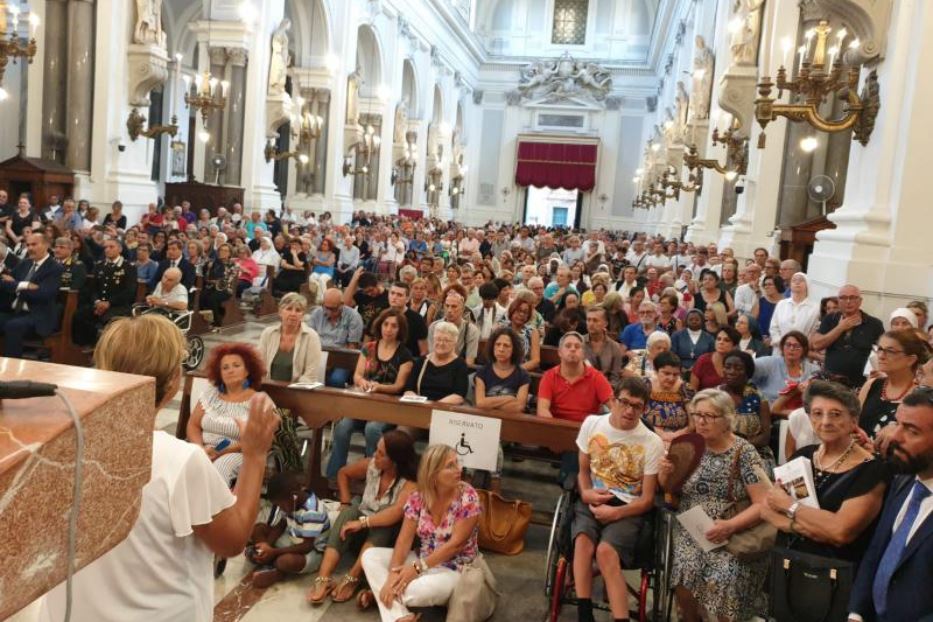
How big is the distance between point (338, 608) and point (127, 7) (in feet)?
37.9

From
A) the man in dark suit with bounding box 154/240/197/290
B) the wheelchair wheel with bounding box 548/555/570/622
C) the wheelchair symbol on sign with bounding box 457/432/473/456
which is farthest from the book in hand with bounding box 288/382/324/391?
the man in dark suit with bounding box 154/240/197/290

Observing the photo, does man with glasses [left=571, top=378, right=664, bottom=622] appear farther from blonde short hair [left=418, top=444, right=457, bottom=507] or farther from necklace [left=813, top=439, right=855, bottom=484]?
necklace [left=813, top=439, right=855, bottom=484]

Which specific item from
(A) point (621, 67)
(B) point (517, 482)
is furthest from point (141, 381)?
(A) point (621, 67)

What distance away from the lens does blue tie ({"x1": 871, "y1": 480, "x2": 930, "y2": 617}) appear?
8.05 ft

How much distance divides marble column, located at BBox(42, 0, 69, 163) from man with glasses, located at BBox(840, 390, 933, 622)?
12587 mm

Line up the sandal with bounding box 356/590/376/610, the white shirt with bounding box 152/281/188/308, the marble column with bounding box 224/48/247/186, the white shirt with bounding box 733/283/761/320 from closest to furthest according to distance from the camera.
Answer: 1. the sandal with bounding box 356/590/376/610
2. the white shirt with bounding box 152/281/188/308
3. the white shirt with bounding box 733/283/761/320
4. the marble column with bounding box 224/48/247/186

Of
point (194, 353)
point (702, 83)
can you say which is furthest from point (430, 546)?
point (702, 83)

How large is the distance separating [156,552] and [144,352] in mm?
444

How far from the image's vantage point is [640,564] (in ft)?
12.3

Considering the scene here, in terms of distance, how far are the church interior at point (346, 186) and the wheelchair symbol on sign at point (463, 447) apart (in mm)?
184

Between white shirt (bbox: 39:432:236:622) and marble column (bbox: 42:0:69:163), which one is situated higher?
marble column (bbox: 42:0:69:163)

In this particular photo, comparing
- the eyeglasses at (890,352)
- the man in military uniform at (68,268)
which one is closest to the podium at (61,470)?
the eyeglasses at (890,352)

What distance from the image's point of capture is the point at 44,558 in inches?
40.6

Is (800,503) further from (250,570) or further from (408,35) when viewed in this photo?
(408,35)
